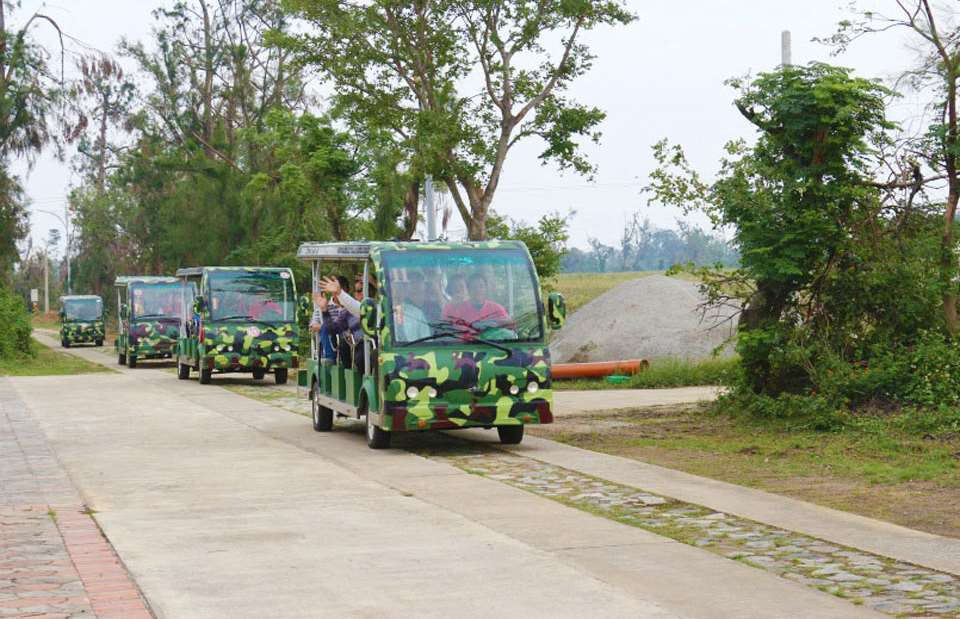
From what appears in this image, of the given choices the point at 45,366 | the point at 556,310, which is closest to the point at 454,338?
the point at 556,310

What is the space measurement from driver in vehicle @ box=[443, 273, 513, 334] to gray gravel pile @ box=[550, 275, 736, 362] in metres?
13.0

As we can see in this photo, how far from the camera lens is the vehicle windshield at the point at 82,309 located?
183 ft

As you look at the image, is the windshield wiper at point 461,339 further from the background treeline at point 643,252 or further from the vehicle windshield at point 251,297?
the background treeline at point 643,252

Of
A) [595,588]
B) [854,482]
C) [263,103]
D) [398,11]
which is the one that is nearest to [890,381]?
[854,482]

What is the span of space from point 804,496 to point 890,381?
16.4 feet

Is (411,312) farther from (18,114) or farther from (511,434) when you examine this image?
(18,114)

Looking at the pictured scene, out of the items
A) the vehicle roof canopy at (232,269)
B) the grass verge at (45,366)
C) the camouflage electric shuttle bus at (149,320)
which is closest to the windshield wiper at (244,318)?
the vehicle roof canopy at (232,269)

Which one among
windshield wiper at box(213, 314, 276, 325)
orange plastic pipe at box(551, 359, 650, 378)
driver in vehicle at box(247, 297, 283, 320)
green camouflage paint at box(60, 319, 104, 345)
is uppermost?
driver in vehicle at box(247, 297, 283, 320)

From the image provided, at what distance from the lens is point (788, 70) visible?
57.7 feet

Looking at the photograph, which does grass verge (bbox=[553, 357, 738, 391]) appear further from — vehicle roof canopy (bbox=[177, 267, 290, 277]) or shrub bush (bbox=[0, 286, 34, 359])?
shrub bush (bbox=[0, 286, 34, 359])

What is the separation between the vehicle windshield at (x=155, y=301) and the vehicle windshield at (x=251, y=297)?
36.6 ft

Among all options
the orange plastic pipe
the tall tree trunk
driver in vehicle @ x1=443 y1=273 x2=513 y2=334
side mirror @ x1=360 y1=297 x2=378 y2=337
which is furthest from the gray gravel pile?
side mirror @ x1=360 y1=297 x2=378 y2=337

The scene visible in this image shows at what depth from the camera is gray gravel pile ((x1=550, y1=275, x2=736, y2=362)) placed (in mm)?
29016

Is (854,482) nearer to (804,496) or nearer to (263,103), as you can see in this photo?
(804,496)
